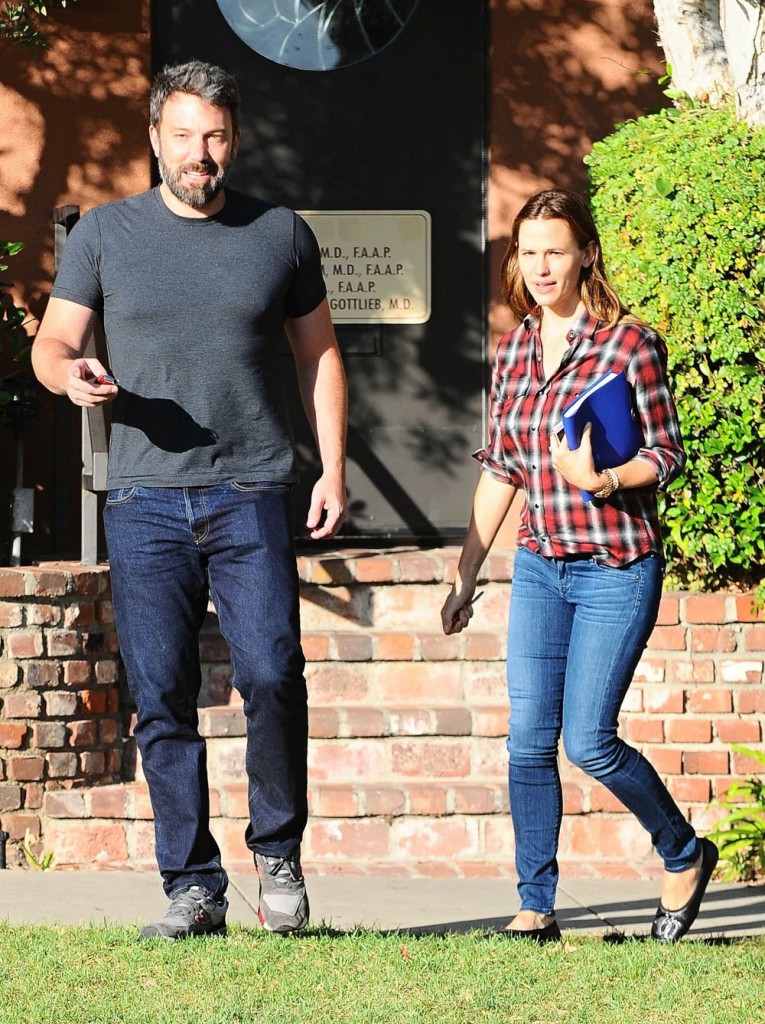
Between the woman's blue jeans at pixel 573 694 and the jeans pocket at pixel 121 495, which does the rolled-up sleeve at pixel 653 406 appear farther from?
the jeans pocket at pixel 121 495

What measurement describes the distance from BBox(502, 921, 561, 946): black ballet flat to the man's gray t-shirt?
1303mm

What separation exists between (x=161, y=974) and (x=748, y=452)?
2.83 m

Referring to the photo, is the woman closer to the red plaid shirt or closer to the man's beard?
the red plaid shirt

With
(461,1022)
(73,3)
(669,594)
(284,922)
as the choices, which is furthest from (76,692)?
(73,3)

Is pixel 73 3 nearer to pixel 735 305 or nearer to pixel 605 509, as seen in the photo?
pixel 735 305

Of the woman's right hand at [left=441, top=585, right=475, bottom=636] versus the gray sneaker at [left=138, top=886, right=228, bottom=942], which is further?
the woman's right hand at [left=441, top=585, right=475, bottom=636]

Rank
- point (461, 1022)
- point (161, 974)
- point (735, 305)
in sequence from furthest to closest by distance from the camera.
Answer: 1. point (735, 305)
2. point (161, 974)
3. point (461, 1022)

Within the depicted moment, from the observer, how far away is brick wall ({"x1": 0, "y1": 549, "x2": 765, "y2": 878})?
5.09 m

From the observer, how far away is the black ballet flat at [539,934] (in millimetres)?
3785

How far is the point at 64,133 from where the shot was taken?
6750 mm

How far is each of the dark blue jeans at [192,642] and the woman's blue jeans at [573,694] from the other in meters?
0.58

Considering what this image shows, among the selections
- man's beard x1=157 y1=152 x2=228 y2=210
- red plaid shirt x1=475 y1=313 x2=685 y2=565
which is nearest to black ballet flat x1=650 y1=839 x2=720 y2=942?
red plaid shirt x1=475 y1=313 x2=685 y2=565

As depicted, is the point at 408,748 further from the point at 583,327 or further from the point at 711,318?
the point at 583,327

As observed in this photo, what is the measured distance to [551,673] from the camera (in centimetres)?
379
